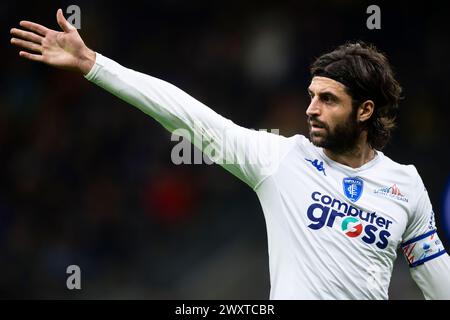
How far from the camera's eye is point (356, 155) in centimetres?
507

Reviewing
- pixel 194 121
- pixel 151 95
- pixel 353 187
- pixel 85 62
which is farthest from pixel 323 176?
pixel 85 62

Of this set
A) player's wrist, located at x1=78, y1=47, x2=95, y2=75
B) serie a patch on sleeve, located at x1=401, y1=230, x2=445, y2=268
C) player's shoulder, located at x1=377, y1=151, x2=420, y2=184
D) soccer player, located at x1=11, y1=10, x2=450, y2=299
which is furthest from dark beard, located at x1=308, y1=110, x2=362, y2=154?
player's wrist, located at x1=78, y1=47, x2=95, y2=75

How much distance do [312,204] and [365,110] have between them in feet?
2.74

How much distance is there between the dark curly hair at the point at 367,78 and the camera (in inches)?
199

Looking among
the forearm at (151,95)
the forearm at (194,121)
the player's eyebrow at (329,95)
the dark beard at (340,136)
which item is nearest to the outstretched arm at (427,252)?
the dark beard at (340,136)

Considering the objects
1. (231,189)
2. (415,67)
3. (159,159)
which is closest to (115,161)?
(159,159)

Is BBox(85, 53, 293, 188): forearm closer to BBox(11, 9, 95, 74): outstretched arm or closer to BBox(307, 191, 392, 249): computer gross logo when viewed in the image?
BBox(11, 9, 95, 74): outstretched arm

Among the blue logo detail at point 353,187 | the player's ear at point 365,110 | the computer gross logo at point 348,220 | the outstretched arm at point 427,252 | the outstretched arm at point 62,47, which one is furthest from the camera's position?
the player's ear at point 365,110

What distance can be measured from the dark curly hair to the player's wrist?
Result: 4.80 feet

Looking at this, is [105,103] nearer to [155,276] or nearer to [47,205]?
[47,205]

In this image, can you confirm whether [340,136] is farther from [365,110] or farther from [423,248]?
[423,248]

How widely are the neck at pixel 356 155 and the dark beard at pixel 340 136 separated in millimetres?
25

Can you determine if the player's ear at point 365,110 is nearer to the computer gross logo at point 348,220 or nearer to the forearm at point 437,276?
the computer gross logo at point 348,220

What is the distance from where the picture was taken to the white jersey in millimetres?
4582
